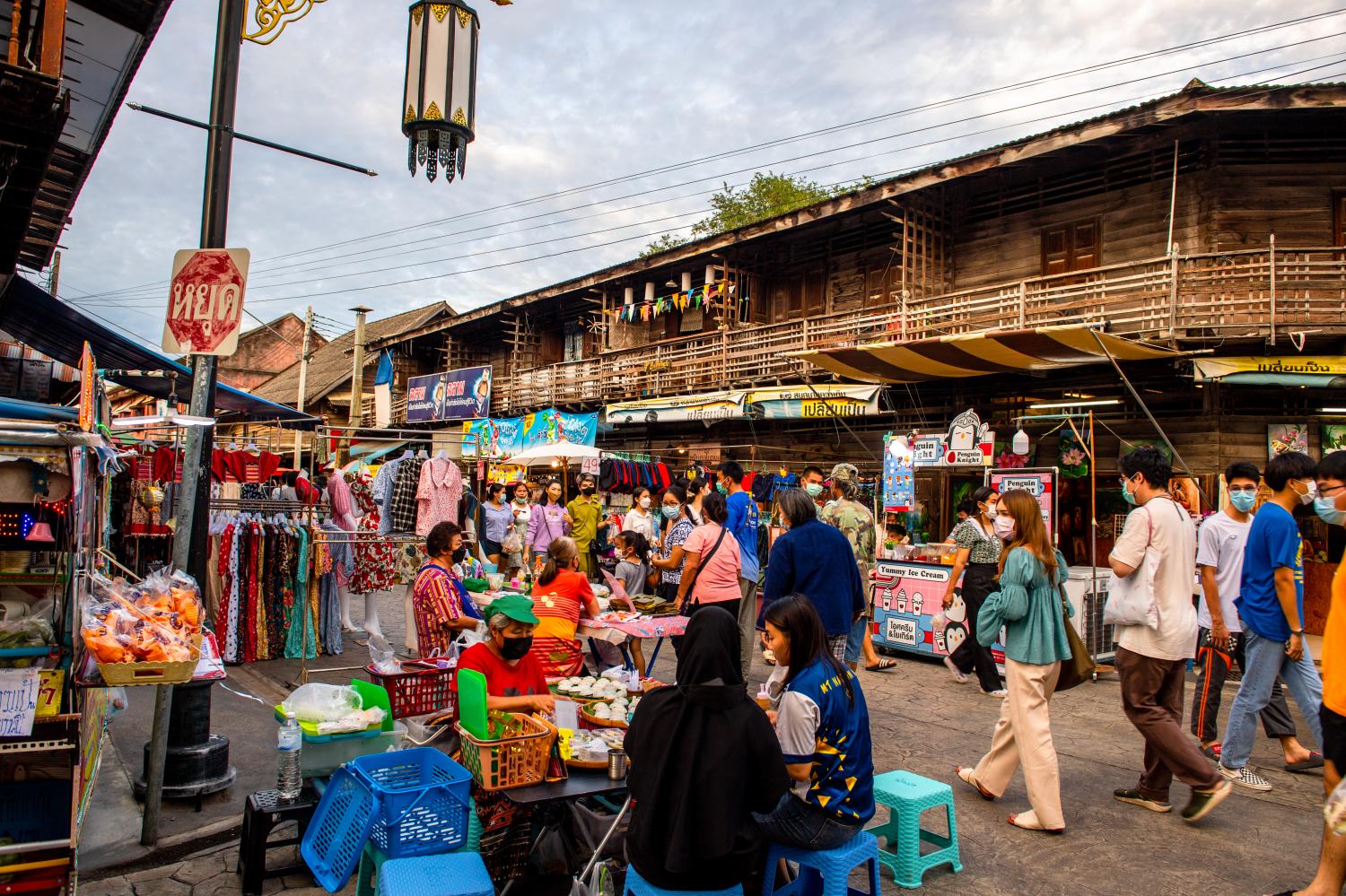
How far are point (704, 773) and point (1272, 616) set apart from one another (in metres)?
4.34

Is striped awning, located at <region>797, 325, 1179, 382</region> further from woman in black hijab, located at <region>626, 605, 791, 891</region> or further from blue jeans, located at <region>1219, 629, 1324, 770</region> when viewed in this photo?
woman in black hijab, located at <region>626, 605, 791, 891</region>

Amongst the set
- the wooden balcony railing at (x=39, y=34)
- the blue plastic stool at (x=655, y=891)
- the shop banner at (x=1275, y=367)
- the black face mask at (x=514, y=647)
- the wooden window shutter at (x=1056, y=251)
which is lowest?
the blue plastic stool at (x=655, y=891)

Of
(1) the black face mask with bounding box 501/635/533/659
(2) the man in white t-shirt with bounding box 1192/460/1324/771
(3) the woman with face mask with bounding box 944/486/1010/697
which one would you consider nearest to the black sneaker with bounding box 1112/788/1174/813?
(2) the man in white t-shirt with bounding box 1192/460/1324/771

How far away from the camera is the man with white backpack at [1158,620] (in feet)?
15.5

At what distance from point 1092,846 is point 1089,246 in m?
11.4

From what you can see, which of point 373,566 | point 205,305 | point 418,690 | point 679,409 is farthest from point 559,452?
point 418,690

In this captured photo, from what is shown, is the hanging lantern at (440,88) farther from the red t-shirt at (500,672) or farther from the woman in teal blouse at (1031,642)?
the woman in teal blouse at (1031,642)

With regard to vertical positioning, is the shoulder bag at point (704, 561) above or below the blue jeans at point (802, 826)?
above

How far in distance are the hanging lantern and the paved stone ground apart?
4275mm

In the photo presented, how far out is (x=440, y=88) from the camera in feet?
18.0

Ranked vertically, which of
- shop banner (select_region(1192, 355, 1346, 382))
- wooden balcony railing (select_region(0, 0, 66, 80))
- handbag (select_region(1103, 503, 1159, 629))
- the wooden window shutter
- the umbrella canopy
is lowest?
handbag (select_region(1103, 503, 1159, 629))

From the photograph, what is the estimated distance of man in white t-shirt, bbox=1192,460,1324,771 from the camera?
5828mm

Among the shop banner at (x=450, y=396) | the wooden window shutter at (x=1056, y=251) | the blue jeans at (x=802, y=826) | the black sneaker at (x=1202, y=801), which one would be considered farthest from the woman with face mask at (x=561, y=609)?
the shop banner at (x=450, y=396)

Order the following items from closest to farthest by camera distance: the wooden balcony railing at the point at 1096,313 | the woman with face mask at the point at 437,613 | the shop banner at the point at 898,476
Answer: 1. the woman with face mask at the point at 437,613
2. the wooden balcony railing at the point at 1096,313
3. the shop banner at the point at 898,476
